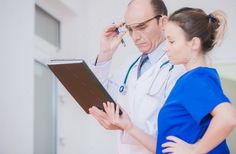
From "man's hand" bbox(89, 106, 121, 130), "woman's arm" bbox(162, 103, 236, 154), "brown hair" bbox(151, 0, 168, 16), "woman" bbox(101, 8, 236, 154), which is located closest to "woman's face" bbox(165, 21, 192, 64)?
"woman" bbox(101, 8, 236, 154)

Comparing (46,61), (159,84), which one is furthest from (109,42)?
(46,61)

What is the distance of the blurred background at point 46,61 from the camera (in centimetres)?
269

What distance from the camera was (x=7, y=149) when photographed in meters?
2.57

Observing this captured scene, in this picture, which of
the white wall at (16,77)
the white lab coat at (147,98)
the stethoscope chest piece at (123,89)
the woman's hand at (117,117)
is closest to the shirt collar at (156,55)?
the white lab coat at (147,98)

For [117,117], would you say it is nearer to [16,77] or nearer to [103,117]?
[103,117]

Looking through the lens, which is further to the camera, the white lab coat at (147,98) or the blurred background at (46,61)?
the blurred background at (46,61)

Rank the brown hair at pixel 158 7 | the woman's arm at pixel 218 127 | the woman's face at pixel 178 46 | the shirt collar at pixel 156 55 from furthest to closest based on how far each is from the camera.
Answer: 1. the brown hair at pixel 158 7
2. the shirt collar at pixel 156 55
3. the woman's face at pixel 178 46
4. the woman's arm at pixel 218 127

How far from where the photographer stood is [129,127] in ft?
4.20

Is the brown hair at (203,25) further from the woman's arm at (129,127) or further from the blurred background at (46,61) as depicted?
the blurred background at (46,61)

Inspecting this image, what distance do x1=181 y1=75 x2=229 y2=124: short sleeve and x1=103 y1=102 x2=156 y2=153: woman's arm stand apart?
0.23 metres

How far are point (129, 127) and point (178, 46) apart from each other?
1.01 ft

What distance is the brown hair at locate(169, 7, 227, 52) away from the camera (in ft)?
3.83

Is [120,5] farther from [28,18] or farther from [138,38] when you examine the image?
[138,38]

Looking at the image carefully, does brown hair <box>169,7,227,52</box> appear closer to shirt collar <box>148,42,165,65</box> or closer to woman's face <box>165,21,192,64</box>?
woman's face <box>165,21,192,64</box>
